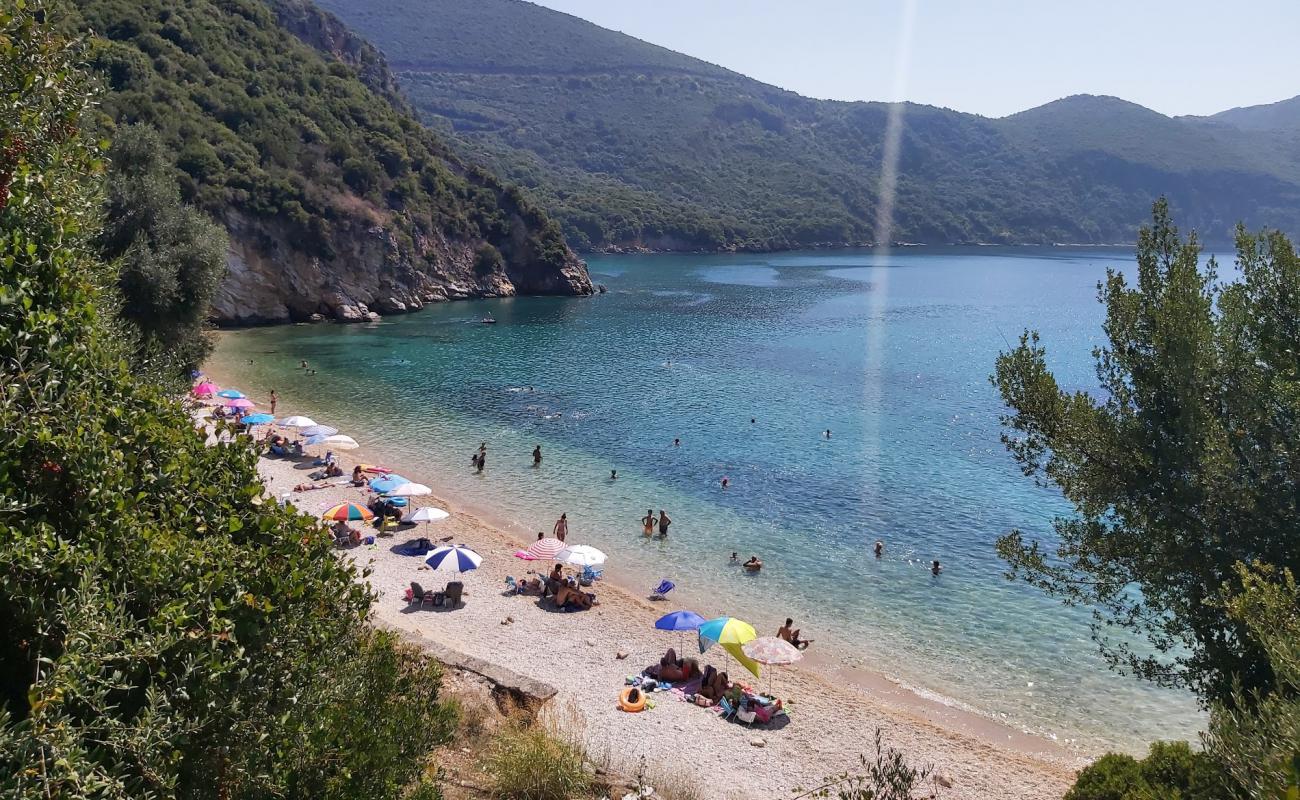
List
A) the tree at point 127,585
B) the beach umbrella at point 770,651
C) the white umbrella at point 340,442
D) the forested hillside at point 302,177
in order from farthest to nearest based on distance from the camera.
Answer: the forested hillside at point 302,177
the white umbrella at point 340,442
the beach umbrella at point 770,651
the tree at point 127,585

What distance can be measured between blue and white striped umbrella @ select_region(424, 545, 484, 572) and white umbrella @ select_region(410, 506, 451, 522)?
3594 mm

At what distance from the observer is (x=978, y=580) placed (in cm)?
2184

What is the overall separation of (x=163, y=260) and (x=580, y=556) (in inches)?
591

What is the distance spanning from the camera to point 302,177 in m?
66.0

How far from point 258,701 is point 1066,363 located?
60.3 metres

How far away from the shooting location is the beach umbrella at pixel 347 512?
22.7m

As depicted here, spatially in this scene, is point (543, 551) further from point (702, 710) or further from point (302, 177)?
point (302, 177)

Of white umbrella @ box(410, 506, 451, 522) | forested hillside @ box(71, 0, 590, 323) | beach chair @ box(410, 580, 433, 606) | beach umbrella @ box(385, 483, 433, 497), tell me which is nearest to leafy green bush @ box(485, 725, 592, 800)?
beach chair @ box(410, 580, 433, 606)

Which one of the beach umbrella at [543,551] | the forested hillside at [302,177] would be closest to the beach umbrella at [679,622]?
the beach umbrella at [543,551]

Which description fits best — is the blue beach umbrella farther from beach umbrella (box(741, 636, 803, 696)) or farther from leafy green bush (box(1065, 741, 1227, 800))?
leafy green bush (box(1065, 741, 1227, 800))

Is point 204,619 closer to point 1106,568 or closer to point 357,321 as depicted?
point 1106,568

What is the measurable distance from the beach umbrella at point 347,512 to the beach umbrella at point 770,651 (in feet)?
43.4

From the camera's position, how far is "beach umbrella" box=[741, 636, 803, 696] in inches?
612

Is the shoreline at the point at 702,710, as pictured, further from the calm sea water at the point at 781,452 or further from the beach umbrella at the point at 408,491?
the beach umbrella at the point at 408,491
